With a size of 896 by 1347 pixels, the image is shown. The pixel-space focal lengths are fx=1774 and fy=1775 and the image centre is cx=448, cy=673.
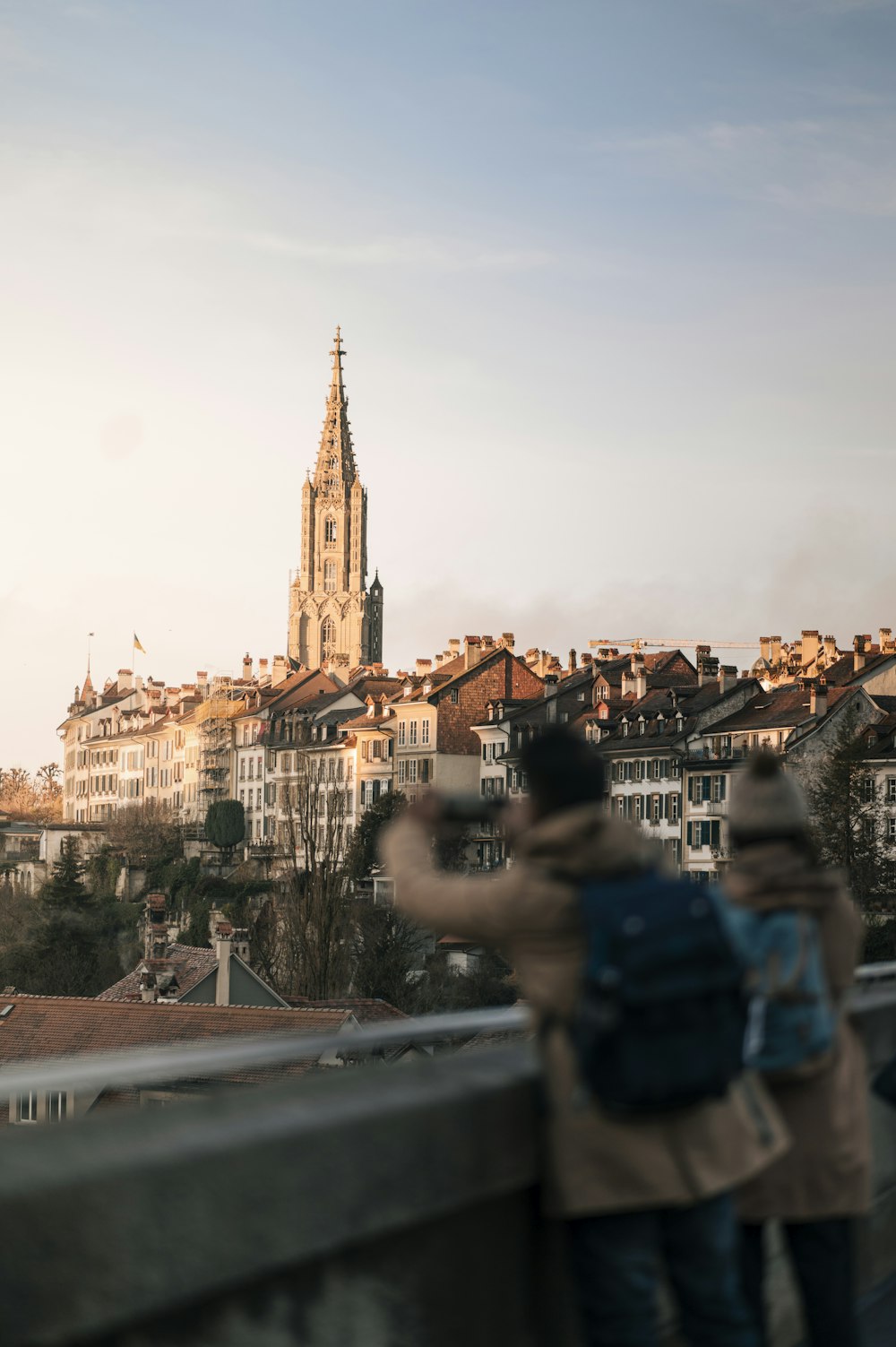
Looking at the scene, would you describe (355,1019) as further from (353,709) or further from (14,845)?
(14,845)

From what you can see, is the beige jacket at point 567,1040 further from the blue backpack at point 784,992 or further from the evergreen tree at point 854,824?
A: the evergreen tree at point 854,824

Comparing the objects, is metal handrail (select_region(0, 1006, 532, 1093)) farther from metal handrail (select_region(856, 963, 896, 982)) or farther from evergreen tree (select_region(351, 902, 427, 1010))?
evergreen tree (select_region(351, 902, 427, 1010))

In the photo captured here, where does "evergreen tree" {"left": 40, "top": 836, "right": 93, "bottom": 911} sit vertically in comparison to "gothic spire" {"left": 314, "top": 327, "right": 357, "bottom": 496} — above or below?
below

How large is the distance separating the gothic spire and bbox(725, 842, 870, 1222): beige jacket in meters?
188

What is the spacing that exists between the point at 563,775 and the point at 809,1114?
1.30 metres

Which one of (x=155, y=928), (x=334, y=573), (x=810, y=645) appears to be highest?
(x=334, y=573)

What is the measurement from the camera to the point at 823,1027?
173 inches

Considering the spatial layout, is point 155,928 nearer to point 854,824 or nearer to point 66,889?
point 66,889

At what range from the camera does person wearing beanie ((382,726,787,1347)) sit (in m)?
3.66

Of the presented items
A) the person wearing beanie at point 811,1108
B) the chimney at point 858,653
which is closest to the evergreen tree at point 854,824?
the chimney at point 858,653

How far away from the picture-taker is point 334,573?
187 metres

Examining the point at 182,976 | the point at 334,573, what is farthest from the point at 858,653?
the point at 334,573

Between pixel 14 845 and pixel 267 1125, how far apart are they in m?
129

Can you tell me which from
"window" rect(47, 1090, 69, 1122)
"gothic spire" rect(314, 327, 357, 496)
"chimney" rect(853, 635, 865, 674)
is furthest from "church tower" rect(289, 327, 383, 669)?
"window" rect(47, 1090, 69, 1122)
